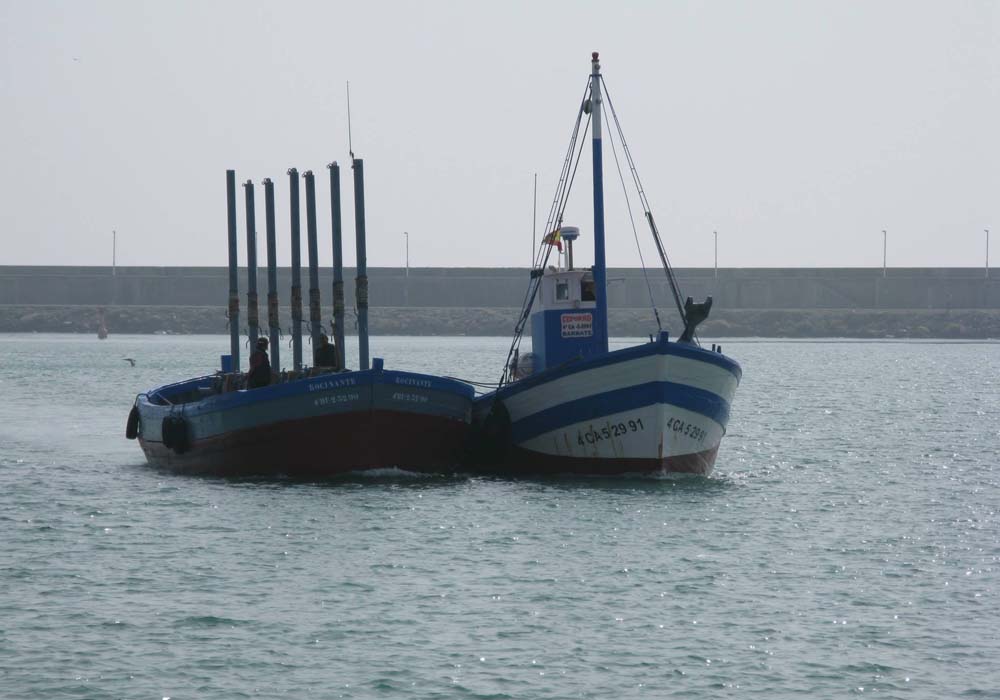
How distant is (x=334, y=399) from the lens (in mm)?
29641

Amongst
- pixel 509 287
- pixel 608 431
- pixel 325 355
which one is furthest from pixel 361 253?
pixel 509 287

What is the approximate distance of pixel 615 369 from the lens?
29422mm

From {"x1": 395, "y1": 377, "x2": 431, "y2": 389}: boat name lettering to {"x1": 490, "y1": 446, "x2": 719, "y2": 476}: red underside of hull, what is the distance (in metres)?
2.60

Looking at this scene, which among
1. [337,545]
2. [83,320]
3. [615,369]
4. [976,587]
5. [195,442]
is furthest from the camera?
[83,320]

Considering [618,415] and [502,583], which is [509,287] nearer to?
[618,415]

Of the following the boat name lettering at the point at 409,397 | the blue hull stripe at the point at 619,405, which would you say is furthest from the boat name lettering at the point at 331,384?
the blue hull stripe at the point at 619,405

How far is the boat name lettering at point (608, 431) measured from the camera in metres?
30.0

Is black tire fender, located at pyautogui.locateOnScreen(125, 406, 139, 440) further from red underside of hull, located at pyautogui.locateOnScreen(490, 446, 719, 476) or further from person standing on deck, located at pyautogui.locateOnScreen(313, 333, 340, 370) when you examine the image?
red underside of hull, located at pyautogui.locateOnScreen(490, 446, 719, 476)

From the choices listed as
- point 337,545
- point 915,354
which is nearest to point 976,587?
point 337,545

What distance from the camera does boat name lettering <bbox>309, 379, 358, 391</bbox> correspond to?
29.5 metres

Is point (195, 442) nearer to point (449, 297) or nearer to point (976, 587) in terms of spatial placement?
point (976, 587)

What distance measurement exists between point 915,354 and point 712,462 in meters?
114

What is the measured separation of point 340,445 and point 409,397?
1731 millimetres

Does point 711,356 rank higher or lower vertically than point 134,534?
higher
